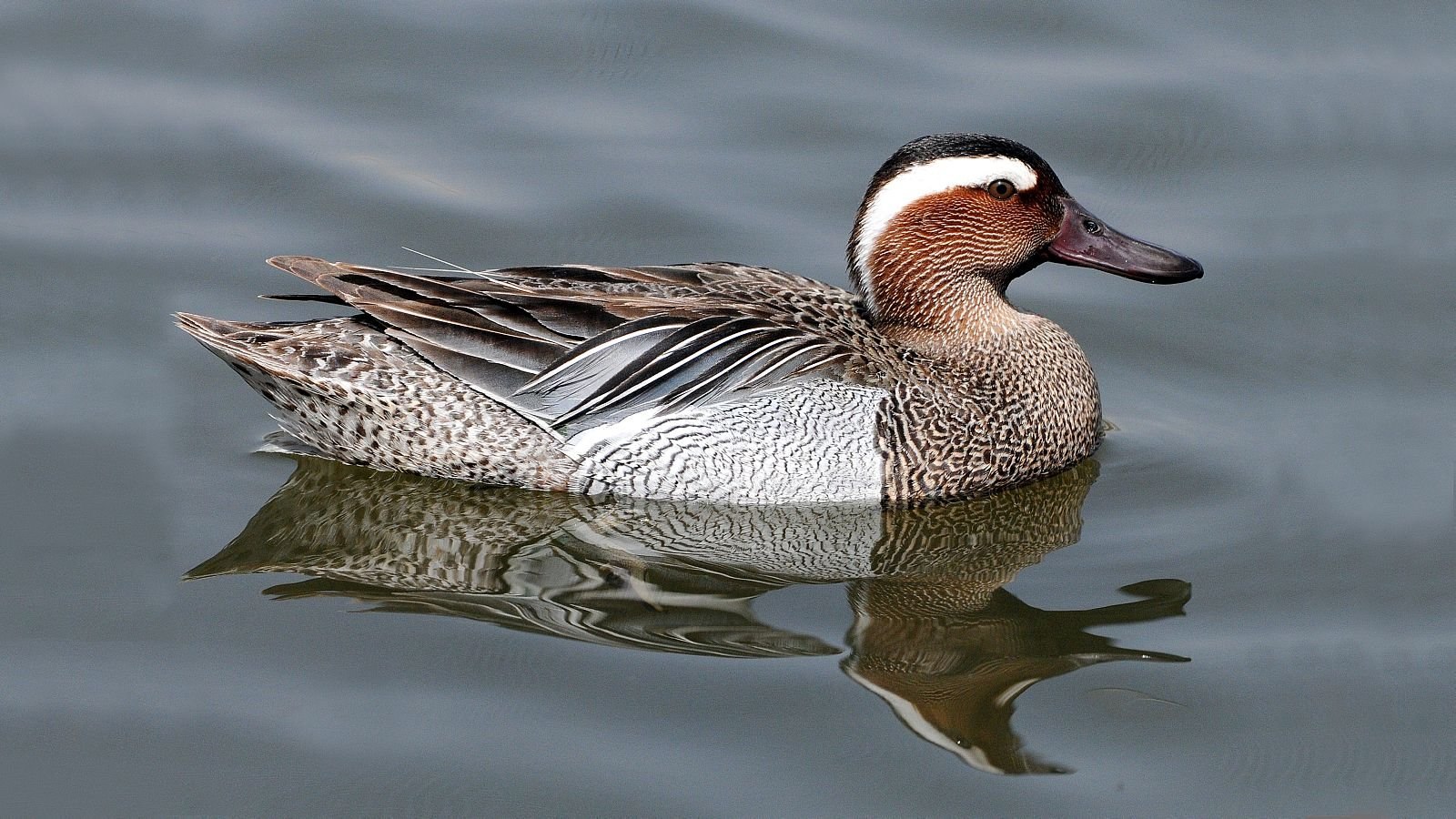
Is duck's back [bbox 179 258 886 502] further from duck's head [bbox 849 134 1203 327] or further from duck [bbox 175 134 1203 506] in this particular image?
duck's head [bbox 849 134 1203 327]

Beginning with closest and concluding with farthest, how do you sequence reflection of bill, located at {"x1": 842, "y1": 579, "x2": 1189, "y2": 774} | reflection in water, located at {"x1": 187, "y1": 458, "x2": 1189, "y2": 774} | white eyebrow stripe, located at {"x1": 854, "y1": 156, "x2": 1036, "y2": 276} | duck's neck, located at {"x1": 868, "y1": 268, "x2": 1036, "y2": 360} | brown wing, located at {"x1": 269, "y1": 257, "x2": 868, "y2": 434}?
reflection of bill, located at {"x1": 842, "y1": 579, "x2": 1189, "y2": 774} → reflection in water, located at {"x1": 187, "y1": 458, "x2": 1189, "y2": 774} → brown wing, located at {"x1": 269, "y1": 257, "x2": 868, "y2": 434} → white eyebrow stripe, located at {"x1": 854, "y1": 156, "x2": 1036, "y2": 276} → duck's neck, located at {"x1": 868, "y1": 268, "x2": 1036, "y2": 360}

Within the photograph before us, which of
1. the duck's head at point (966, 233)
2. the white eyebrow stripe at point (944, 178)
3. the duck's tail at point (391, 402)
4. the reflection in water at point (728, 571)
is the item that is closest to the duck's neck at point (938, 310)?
the duck's head at point (966, 233)

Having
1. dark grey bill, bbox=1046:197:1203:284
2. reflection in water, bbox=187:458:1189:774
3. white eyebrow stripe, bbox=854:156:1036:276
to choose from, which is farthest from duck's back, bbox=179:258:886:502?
dark grey bill, bbox=1046:197:1203:284

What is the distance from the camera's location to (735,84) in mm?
11227

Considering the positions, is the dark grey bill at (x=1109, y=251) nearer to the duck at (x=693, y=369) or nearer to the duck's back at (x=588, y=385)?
the duck at (x=693, y=369)

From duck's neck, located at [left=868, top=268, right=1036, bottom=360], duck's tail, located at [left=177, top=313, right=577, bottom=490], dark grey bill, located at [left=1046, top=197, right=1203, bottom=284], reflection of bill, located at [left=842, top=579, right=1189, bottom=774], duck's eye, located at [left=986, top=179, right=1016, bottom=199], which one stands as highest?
duck's eye, located at [left=986, top=179, right=1016, bottom=199]

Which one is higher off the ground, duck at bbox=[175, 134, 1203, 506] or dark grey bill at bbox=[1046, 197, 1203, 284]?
dark grey bill at bbox=[1046, 197, 1203, 284]

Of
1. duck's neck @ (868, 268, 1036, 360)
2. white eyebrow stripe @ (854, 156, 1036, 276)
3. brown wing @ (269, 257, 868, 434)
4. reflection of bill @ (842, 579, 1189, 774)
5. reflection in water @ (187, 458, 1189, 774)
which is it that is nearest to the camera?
reflection of bill @ (842, 579, 1189, 774)

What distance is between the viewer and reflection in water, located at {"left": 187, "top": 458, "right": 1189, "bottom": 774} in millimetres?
7086

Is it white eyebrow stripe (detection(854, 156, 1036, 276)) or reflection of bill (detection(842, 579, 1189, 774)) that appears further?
white eyebrow stripe (detection(854, 156, 1036, 276))

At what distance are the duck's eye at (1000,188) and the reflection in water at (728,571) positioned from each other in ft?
4.23

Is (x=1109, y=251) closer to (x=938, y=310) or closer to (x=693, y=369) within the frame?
(x=938, y=310)

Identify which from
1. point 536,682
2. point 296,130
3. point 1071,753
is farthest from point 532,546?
point 296,130

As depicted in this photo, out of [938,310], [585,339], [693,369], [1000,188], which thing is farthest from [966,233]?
[585,339]
